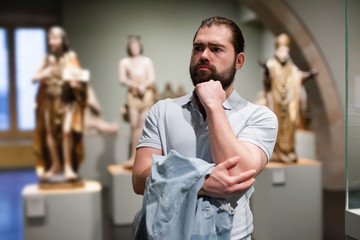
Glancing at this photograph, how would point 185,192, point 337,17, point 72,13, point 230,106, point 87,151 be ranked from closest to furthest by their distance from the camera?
1. point 185,192
2. point 230,106
3. point 337,17
4. point 87,151
5. point 72,13

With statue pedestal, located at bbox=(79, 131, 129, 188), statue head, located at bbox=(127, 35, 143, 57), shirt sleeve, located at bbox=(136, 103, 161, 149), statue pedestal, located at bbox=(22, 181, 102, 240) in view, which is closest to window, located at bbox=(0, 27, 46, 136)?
statue pedestal, located at bbox=(79, 131, 129, 188)

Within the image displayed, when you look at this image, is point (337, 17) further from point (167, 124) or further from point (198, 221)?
point (198, 221)

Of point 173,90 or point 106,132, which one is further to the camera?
point 173,90

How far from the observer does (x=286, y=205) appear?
6.43 feet

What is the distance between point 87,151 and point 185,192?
552 centimetres

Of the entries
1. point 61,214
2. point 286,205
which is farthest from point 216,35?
point 61,214

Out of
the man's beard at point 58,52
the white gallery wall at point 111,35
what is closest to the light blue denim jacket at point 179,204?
the man's beard at point 58,52

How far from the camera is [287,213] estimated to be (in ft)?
6.59

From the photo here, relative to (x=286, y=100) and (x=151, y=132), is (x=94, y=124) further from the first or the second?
(x=151, y=132)

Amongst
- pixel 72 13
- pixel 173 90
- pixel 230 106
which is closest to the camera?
pixel 230 106

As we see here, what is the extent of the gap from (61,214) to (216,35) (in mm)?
2984

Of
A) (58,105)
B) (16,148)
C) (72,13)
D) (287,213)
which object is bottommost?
(16,148)

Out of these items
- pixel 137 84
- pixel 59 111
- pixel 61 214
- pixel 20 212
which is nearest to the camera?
pixel 61 214

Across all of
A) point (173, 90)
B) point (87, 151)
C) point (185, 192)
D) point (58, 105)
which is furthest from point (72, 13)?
point (185, 192)
